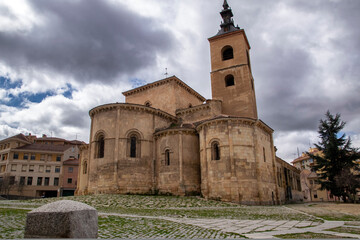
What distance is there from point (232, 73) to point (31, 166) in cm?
3909

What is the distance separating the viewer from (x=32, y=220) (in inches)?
171

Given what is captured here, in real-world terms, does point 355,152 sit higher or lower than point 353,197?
higher

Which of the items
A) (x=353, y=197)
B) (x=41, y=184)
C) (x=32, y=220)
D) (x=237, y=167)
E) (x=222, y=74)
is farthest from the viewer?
(x=41, y=184)

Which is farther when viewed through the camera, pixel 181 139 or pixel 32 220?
pixel 181 139

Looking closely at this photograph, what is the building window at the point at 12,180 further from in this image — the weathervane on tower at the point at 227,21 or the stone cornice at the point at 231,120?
the weathervane on tower at the point at 227,21

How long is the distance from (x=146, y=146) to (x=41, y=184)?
3231 cm

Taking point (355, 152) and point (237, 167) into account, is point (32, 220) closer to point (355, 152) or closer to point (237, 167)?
point (237, 167)

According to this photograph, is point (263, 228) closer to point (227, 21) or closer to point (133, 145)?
point (133, 145)

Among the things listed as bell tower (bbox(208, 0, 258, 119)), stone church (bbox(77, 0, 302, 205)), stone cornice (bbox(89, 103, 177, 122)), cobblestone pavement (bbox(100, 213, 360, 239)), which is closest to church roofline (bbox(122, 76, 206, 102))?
stone church (bbox(77, 0, 302, 205))

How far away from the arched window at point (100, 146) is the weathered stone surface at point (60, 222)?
19720 mm

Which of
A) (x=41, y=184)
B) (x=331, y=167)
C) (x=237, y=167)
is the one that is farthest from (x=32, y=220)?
(x=41, y=184)

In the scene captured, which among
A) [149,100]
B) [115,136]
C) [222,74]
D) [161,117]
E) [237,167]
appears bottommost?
[237,167]

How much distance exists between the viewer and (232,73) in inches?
1096

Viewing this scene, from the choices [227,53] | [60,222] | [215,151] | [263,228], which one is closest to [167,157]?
[215,151]
